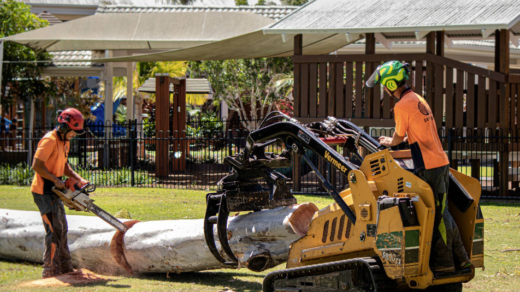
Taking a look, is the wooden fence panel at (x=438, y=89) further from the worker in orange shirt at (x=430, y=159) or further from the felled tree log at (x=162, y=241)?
the worker in orange shirt at (x=430, y=159)

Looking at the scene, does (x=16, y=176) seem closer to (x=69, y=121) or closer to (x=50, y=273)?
(x=50, y=273)

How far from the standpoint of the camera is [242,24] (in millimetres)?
20047

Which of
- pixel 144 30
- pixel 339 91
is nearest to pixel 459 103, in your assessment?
pixel 339 91

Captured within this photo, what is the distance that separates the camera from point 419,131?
18.3 feet

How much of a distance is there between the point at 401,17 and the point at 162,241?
9.14 metres

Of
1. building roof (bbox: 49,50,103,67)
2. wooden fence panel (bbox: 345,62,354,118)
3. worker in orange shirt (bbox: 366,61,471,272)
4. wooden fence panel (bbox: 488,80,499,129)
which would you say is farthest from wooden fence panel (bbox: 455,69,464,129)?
building roof (bbox: 49,50,103,67)

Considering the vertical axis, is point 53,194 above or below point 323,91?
below

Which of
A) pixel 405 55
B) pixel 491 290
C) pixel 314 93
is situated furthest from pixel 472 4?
pixel 491 290

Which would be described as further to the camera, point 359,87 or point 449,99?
point 359,87

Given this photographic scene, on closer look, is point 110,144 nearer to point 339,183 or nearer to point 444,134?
point 339,183

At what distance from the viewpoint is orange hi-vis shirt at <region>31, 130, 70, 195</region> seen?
25.3 ft

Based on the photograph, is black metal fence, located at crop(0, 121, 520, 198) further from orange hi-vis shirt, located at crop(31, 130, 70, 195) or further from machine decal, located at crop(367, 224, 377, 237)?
machine decal, located at crop(367, 224, 377, 237)

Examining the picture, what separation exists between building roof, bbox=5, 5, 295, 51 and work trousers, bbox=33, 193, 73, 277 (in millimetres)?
11961

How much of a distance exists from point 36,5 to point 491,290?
3721cm
